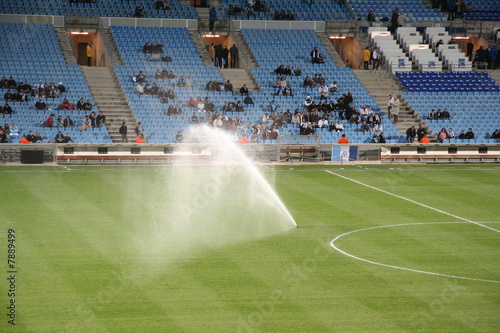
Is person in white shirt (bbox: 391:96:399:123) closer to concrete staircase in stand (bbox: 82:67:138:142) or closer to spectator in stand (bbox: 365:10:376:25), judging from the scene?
spectator in stand (bbox: 365:10:376:25)

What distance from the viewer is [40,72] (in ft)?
163

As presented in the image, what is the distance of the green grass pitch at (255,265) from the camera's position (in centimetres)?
1569

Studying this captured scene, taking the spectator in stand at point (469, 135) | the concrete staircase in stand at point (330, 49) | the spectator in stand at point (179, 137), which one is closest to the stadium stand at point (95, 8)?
the concrete staircase in stand at point (330, 49)

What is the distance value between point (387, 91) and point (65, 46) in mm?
23117

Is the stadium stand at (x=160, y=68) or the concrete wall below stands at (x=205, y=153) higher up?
the stadium stand at (x=160, y=68)

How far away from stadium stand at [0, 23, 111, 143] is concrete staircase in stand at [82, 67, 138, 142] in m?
0.94

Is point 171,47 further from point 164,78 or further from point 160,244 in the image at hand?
point 160,244

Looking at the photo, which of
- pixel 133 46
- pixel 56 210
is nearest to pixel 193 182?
pixel 56 210

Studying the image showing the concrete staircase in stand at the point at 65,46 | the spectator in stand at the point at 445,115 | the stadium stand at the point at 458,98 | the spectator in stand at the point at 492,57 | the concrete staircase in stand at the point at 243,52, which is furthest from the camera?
the spectator in stand at the point at 492,57

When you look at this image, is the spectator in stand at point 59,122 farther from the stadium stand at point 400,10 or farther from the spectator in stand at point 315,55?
the stadium stand at point 400,10

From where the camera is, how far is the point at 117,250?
21109mm

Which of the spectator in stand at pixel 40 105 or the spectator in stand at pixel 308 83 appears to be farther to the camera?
the spectator in stand at pixel 308 83

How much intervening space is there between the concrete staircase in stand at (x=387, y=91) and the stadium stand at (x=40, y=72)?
65.7 feet

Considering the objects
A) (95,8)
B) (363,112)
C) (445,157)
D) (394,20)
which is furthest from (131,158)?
(394,20)
